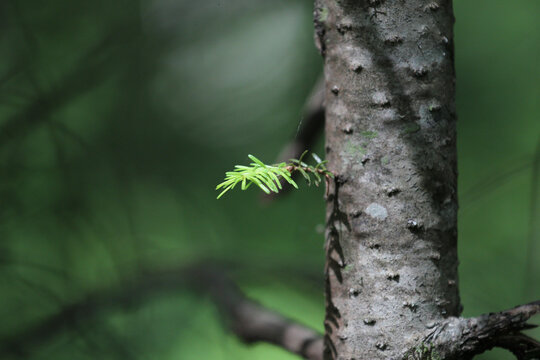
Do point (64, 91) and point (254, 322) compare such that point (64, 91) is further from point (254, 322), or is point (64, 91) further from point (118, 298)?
point (254, 322)

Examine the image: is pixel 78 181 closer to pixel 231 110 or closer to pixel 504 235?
pixel 231 110

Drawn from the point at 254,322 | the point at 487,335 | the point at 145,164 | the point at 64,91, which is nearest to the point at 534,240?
the point at 254,322

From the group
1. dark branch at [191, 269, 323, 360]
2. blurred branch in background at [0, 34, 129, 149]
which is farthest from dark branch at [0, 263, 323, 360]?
blurred branch in background at [0, 34, 129, 149]

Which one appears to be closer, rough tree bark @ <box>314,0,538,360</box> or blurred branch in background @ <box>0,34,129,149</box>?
rough tree bark @ <box>314,0,538,360</box>

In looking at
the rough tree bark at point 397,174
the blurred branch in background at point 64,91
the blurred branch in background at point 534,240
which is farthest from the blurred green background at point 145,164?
the rough tree bark at point 397,174

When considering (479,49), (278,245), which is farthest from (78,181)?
(479,49)

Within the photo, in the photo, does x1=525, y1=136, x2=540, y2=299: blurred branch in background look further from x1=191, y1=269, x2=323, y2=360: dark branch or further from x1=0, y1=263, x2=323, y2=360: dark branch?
x1=0, y1=263, x2=323, y2=360: dark branch
